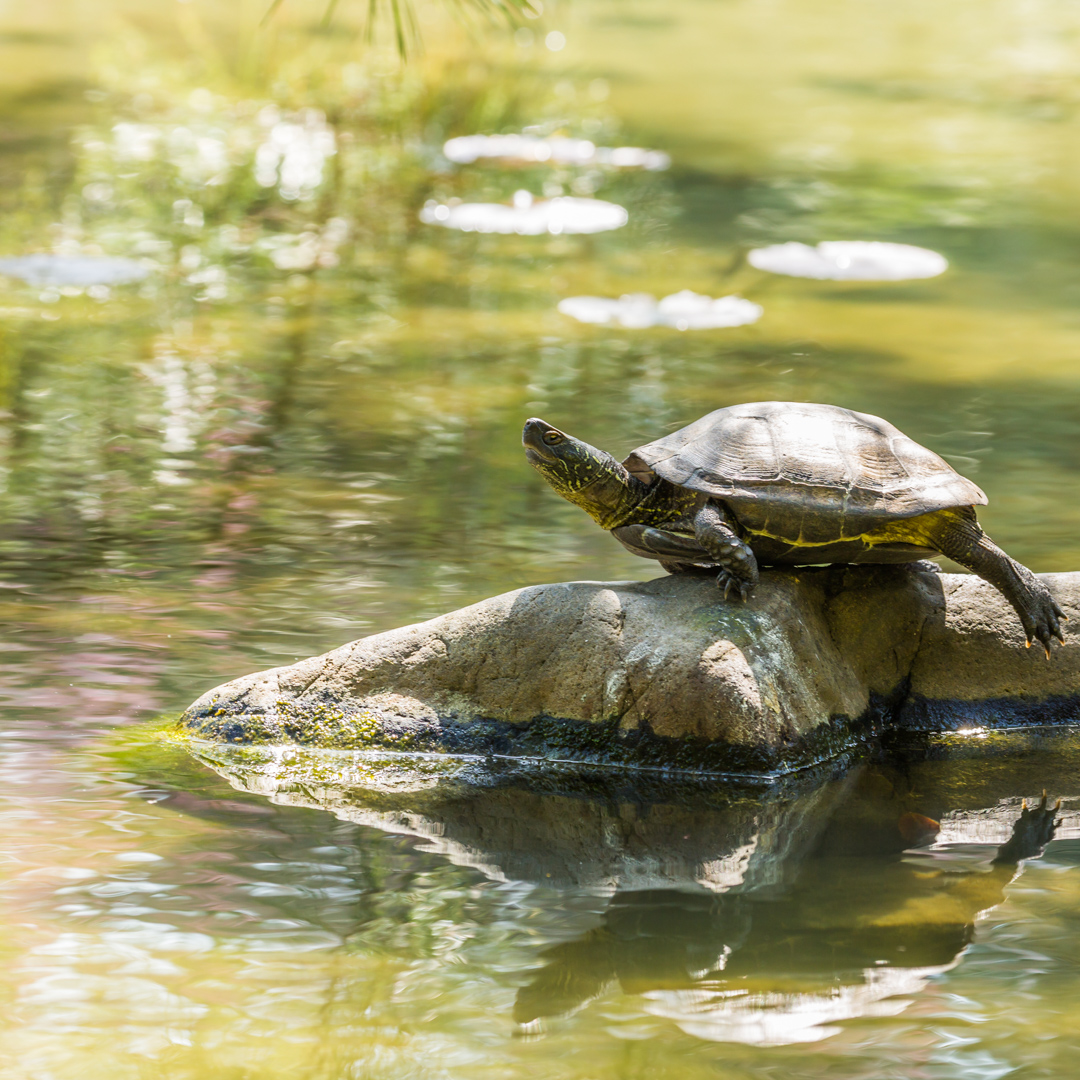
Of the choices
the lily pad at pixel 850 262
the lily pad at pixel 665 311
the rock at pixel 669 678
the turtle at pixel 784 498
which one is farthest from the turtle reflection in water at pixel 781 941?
the lily pad at pixel 850 262

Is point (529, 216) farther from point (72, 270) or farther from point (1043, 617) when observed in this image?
point (1043, 617)

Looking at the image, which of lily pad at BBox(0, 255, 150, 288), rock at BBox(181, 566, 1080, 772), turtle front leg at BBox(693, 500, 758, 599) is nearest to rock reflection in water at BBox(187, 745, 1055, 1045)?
rock at BBox(181, 566, 1080, 772)

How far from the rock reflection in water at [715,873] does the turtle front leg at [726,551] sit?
0.66 metres

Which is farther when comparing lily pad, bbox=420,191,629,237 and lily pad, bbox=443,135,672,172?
lily pad, bbox=443,135,672,172

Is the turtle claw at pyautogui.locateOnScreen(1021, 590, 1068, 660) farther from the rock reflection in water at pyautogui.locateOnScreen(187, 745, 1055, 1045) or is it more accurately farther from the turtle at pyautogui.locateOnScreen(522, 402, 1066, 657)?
the rock reflection in water at pyautogui.locateOnScreen(187, 745, 1055, 1045)

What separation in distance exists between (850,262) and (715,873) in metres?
9.12

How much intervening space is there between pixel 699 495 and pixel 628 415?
4.06 metres

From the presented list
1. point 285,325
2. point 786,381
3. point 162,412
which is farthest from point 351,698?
point 285,325

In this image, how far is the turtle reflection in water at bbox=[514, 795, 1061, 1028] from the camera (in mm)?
3451

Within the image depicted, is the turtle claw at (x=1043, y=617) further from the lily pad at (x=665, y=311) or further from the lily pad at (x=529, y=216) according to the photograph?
the lily pad at (x=529, y=216)

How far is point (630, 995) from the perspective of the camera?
3467 millimetres

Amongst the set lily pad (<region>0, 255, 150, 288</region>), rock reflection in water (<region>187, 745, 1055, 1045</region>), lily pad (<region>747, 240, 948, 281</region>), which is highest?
lily pad (<region>747, 240, 948, 281</region>)

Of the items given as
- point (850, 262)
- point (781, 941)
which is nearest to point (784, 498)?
point (781, 941)

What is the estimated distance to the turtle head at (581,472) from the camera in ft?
16.3
